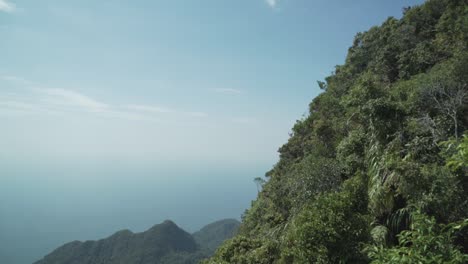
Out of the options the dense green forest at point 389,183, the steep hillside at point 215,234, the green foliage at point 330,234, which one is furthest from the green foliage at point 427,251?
the steep hillside at point 215,234

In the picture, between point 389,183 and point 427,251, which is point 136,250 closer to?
point 389,183

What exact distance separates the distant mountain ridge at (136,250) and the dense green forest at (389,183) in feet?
217

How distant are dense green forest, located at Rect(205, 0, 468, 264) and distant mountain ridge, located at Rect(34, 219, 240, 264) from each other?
217ft

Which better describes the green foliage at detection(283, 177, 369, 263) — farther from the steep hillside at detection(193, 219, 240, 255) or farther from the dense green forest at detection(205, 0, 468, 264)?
the steep hillside at detection(193, 219, 240, 255)

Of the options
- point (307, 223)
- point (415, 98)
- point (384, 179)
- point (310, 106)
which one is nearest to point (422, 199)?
point (384, 179)

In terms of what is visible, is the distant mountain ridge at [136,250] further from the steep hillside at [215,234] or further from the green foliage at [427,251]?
the green foliage at [427,251]

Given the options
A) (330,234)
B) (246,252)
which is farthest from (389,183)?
(246,252)

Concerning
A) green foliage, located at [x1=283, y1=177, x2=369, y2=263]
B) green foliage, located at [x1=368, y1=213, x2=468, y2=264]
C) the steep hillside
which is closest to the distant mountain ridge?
the steep hillside

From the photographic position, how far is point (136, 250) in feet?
250

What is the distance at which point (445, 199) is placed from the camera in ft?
19.4

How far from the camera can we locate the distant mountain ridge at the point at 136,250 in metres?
73.1

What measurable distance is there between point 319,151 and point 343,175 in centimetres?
376

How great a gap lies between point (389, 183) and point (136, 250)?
278 feet

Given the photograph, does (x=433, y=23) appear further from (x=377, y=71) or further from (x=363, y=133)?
(x=363, y=133)
